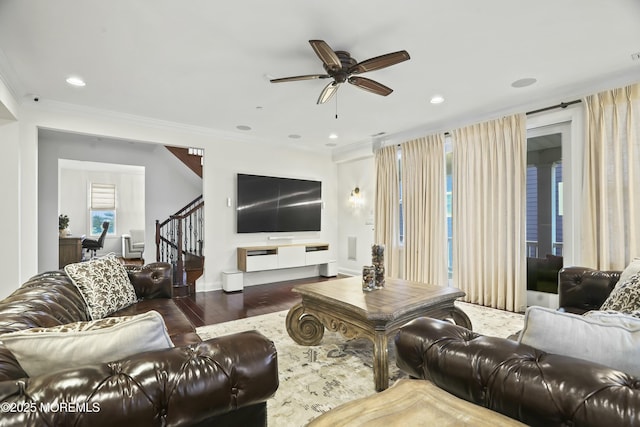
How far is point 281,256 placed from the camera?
220 inches

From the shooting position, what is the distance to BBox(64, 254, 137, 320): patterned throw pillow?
223cm

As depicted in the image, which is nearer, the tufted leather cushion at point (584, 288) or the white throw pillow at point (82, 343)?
the white throw pillow at point (82, 343)

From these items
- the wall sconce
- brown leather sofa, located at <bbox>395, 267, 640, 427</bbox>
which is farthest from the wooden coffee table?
the wall sconce

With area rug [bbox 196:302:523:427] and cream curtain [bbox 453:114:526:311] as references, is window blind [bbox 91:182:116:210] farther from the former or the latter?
cream curtain [bbox 453:114:526:311]

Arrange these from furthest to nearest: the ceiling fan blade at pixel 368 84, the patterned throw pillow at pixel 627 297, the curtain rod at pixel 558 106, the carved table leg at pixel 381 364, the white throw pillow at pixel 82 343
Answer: the curtain rod at pixel 558 106 → the ceiling fan blade at pixel 368 84 → the carved table leg at pixel 381 364 → the patterned throw pillow at pixel 627 297 → the white throw pillow at pixel 82 343

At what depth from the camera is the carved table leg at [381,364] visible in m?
2.09

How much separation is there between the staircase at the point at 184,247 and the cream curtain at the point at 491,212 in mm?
4157

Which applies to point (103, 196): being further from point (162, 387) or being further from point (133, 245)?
point (162, 387)

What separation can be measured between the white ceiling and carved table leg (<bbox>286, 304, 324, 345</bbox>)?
2.38m

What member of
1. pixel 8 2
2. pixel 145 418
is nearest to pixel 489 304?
pixel 145 418

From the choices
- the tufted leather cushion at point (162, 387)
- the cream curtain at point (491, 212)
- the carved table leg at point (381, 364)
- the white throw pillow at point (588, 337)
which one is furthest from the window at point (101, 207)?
the white throw pillow at point (588, 337)

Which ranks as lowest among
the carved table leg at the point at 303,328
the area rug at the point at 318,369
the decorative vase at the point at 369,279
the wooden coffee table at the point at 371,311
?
the area rug at the point at 318,369

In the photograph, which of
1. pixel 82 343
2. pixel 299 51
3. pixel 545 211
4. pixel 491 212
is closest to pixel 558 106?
pixel 545 211

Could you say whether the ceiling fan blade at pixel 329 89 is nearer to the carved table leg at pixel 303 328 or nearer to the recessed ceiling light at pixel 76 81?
the carved table leg at pixel 303 328
